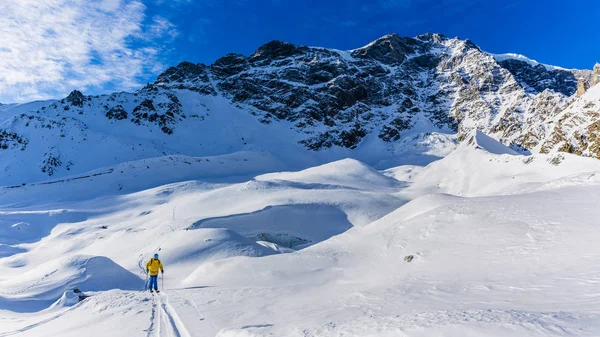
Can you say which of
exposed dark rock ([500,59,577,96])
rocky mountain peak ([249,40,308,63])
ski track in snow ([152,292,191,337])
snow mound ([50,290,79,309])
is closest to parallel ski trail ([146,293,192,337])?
ski track in snow ([152,292,191,337])

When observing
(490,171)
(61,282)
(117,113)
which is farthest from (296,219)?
(117,113)

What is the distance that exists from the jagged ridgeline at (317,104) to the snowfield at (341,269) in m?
27.3

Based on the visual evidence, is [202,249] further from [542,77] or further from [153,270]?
[542,77]

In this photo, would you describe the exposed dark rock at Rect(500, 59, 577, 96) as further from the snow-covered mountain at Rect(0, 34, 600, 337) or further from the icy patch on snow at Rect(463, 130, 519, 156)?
the icy patch on snow at Rect(463, 130, 519, 156)

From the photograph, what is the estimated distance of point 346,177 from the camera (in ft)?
165

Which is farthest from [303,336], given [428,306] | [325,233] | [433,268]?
[325,233]

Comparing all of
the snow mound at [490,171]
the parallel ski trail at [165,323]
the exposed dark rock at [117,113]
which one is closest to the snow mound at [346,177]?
the snow mound at [490,171]

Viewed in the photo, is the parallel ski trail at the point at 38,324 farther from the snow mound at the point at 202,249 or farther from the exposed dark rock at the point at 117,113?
the exposed dark rock at the point at 117,113

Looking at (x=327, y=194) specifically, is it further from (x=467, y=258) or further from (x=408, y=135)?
(x=408, y=135)

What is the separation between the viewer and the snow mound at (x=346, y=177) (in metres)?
47.8

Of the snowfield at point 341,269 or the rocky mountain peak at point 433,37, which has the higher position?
the rocky mountain peak at point 433,37

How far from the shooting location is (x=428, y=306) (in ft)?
24.6

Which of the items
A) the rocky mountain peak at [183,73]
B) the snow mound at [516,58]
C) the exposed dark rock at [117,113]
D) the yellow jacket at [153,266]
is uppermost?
the snow mound at [516,58]

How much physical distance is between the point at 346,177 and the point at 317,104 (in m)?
69.5
